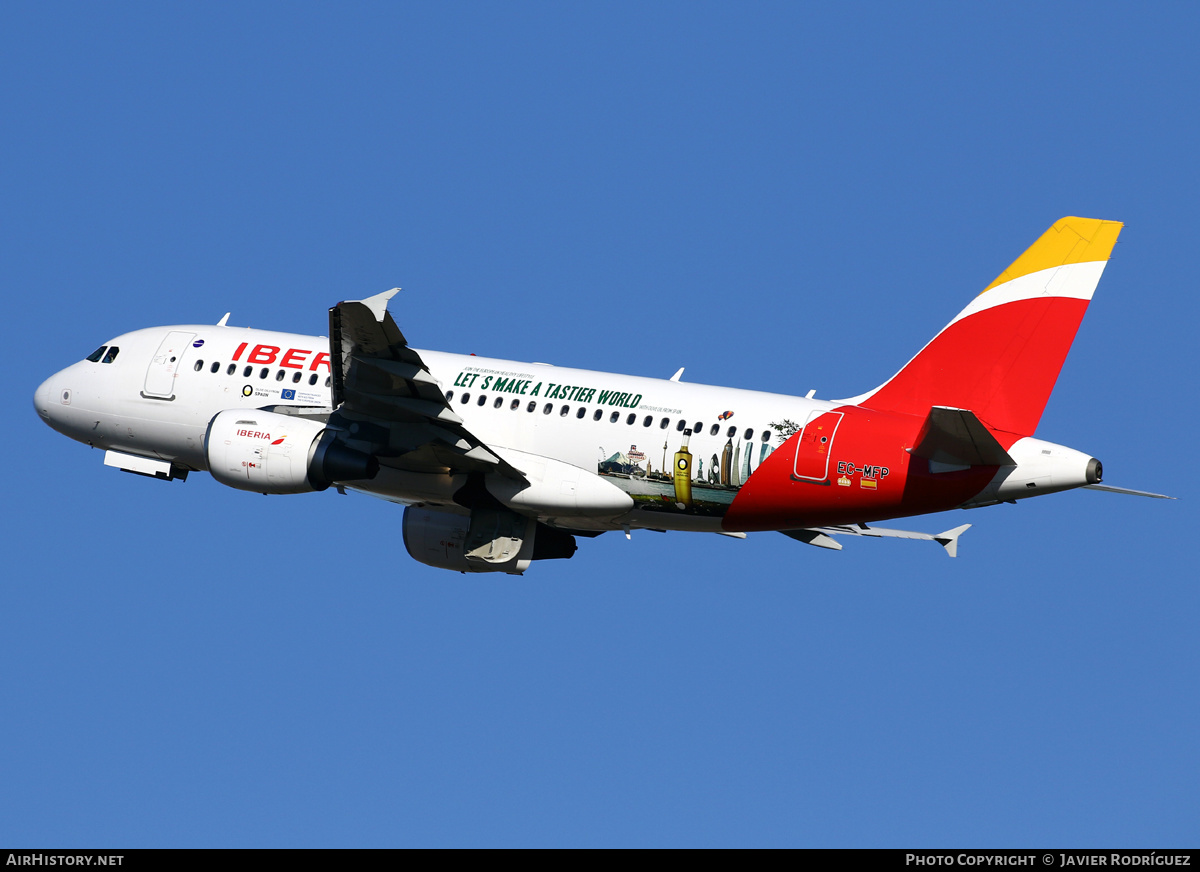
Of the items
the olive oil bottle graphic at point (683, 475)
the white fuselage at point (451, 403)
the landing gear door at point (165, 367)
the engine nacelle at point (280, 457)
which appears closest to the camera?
the olive oil bottle graphic at point (683, 475)

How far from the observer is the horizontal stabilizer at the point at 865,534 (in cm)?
3312

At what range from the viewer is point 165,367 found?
36.1m

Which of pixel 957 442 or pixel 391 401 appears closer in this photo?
pixel 957 442

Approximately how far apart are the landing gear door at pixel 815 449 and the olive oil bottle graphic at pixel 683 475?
226cm

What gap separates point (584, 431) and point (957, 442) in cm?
805

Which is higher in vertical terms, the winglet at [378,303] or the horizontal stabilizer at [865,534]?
the winglet at [378,303]

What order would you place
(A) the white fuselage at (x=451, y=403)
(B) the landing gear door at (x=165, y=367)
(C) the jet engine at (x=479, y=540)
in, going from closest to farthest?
(A) the white fuselage at (x=451, y=403) → (C) the jet engine at (x=479, y=540) → (B) the landing gear door at (x=165, y=367)

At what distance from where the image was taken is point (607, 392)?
33.0 metres

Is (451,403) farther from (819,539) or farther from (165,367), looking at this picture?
(819,539)

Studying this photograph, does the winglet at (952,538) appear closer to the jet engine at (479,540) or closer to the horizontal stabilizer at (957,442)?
the horizontal stabilizer at (957,442)

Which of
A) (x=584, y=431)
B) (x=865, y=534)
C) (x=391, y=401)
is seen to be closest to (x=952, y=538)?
(x=865, y=534)

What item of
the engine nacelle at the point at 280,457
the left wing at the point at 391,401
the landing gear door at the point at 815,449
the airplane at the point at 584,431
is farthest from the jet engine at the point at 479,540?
the landing gear door at the point at 815,449

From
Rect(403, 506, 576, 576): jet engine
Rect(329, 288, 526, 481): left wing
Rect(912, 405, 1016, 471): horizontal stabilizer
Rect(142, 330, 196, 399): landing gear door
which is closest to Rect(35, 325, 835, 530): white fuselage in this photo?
Rect(142, 330, 196, 399): landing gear door

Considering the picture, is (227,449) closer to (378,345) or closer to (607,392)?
(378,345)
